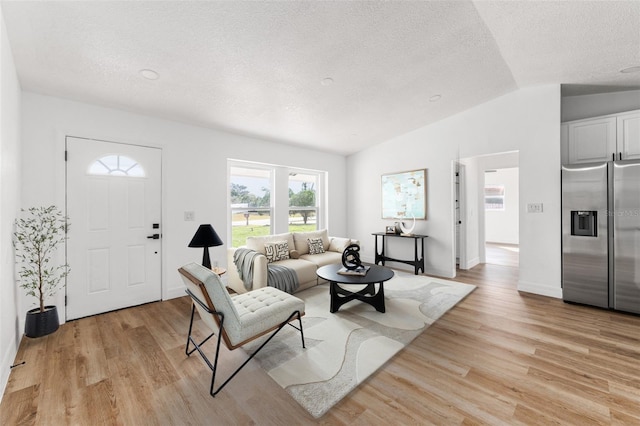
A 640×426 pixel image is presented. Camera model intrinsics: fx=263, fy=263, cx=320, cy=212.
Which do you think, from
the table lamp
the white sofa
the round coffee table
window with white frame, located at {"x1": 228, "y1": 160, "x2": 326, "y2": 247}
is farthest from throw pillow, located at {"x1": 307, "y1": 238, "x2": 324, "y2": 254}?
the table lamp

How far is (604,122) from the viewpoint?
3473 mm

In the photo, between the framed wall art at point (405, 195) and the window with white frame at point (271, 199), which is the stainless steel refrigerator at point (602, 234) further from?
the window with white frame at point (271, 199)

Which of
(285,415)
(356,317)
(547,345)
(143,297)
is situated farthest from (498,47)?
(143,297)

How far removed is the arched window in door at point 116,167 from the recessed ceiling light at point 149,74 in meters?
1.21

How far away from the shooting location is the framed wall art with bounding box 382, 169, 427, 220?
506 centimetres

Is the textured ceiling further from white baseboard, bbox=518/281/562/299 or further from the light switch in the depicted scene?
white baseboard, bbox=518/281/562/299

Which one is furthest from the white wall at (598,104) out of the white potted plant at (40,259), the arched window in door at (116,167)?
the white potted plant at (40,259)

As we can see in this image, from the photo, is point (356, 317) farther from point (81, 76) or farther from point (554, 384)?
point (81, 76)

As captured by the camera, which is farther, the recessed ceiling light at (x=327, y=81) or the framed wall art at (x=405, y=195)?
the framed wall art at (x=405, y=195)

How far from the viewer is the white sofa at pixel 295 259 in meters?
3.43

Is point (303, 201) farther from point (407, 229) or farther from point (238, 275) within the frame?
point (238, 275)

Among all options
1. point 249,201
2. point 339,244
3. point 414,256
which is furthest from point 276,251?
point 414,256

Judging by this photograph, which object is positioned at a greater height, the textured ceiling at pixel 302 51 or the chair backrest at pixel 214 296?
the textured ceiling at pixel 302 51

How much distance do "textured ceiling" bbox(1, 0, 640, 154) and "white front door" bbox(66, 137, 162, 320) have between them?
63cm
